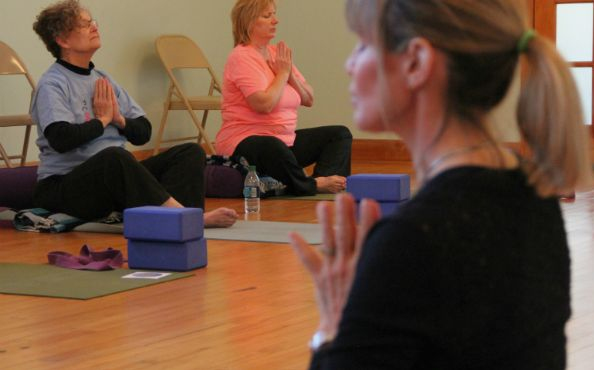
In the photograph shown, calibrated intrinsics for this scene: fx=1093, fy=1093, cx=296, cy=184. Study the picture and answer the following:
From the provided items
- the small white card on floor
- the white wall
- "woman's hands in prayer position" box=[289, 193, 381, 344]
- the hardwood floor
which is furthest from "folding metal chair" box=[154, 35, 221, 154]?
"woman's hands in prayer position" box=[289, 193, 381, 344]

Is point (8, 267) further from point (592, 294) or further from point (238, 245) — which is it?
point (592, 294)

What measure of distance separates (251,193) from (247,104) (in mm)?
744

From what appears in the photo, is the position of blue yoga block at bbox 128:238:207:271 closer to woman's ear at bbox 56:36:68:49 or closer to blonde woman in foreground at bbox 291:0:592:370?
woman's ear at bbox 56:36:68:49

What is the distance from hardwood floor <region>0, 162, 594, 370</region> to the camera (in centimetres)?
227

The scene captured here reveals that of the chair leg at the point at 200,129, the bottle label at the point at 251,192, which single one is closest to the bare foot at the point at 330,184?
the bottle label at the point at 251,192

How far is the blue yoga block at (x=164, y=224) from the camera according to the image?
333 centimetres

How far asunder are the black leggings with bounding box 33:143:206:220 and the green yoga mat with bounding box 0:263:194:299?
687 mm

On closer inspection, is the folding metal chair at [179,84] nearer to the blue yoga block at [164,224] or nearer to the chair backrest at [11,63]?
the chair backrest at [11,63]

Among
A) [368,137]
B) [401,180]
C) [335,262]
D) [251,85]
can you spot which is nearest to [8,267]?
[401,180]

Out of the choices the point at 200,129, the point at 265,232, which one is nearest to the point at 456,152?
the point at 265,232

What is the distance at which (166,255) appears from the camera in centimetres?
339

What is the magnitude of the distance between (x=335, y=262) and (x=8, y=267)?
277 centimetres

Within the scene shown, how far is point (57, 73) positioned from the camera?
4.31 m

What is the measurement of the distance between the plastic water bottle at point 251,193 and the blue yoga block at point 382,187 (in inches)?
23.4
